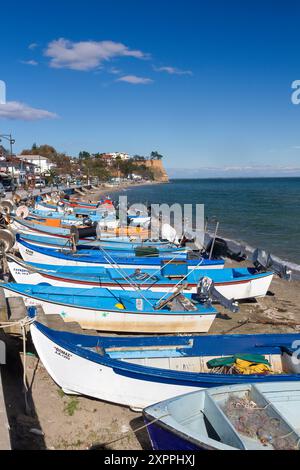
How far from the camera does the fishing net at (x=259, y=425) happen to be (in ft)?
16.2

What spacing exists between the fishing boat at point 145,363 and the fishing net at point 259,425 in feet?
1.62

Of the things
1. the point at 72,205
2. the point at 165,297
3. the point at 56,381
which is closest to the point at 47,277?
the point at 165,297

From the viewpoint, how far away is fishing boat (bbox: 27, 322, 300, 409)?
6852mm

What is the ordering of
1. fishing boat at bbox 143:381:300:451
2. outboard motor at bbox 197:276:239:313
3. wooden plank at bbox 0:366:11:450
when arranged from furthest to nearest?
1. outboard motor at bbox 197:276:239:313
2. wooden plank at bbox 0:366:11:450
3. fishing boat at bbox 143:381:300:451

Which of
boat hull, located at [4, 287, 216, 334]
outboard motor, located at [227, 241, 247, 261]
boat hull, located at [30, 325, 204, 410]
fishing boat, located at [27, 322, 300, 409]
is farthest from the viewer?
outboard motor, located at [227, 241, 247, 261]

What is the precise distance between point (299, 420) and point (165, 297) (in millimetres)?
6145

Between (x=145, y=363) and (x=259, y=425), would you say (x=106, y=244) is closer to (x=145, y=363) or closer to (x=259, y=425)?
(x=145, y=363)

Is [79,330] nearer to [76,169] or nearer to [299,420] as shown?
[299,420]

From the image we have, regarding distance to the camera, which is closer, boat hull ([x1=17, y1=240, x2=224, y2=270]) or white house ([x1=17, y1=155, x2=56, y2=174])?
boat hull ([x1=17, y1=240, x2=224, y2=270])

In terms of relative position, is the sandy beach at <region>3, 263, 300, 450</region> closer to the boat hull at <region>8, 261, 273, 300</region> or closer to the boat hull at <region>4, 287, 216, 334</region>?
the boat hull at <region>4, 287, 216, 334</region>

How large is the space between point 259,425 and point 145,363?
10.2ft

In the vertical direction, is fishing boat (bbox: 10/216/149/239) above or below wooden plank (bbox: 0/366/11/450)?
above

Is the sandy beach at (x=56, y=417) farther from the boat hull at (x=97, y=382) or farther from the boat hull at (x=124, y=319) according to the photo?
the boat hull at (x=124, y=319)

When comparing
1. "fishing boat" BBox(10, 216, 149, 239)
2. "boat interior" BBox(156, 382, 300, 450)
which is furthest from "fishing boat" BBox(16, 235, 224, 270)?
"boat interior" BBox(156, 382, 300, 450)
